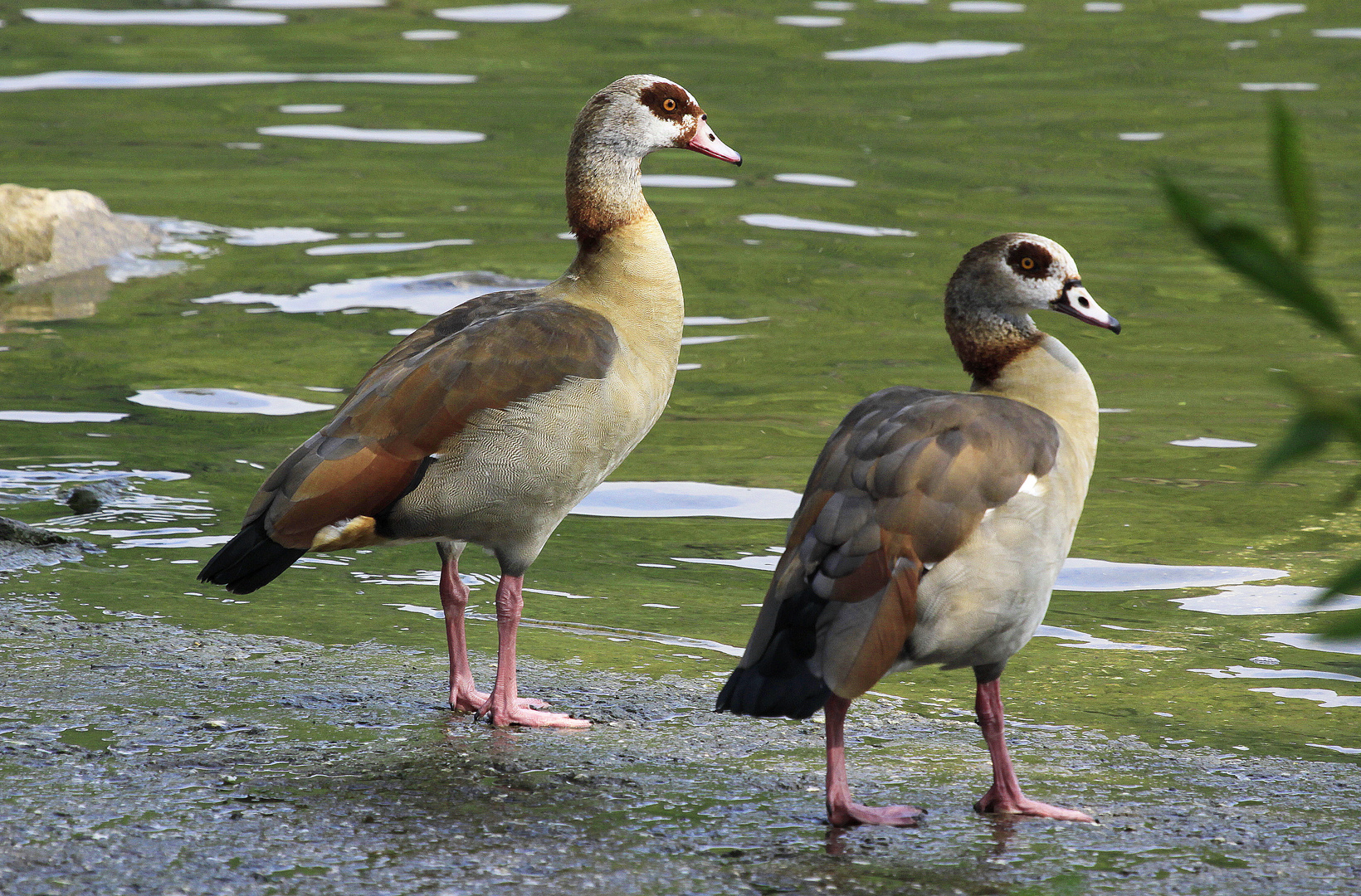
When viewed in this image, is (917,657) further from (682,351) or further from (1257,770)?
(682,351)

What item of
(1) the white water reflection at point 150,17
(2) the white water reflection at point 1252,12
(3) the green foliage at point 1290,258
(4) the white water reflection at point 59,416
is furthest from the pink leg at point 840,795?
(2) the white water reflection at point 1252,12

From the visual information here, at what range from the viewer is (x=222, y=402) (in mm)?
9930

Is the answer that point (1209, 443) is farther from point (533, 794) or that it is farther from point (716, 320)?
Result: point (533, 794)

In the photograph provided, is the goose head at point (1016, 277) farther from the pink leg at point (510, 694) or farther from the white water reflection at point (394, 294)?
the white water reflection at point (394, 294)

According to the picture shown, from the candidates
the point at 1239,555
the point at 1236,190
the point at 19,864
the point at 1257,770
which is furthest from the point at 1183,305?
the point at 19,864

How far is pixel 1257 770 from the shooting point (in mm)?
5078

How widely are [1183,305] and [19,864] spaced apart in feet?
34.4

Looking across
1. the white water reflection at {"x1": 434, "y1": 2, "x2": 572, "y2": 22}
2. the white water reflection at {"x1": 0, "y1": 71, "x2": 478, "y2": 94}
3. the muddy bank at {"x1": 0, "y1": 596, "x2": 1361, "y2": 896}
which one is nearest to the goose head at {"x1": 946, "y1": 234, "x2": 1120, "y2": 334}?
the muddy bank at {"x1": 0, "y1": 596, "x2": 1361, "y2": 896}

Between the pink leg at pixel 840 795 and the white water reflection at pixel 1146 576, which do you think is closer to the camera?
the pink leg at pixel 840 795

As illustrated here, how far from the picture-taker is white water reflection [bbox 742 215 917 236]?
14281mm

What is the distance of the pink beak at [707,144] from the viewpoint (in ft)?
22.4

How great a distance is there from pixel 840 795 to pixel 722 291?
866 centimetres

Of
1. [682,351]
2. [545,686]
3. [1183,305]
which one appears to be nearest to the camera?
[545,686]

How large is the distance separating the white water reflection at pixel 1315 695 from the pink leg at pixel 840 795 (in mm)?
2239
